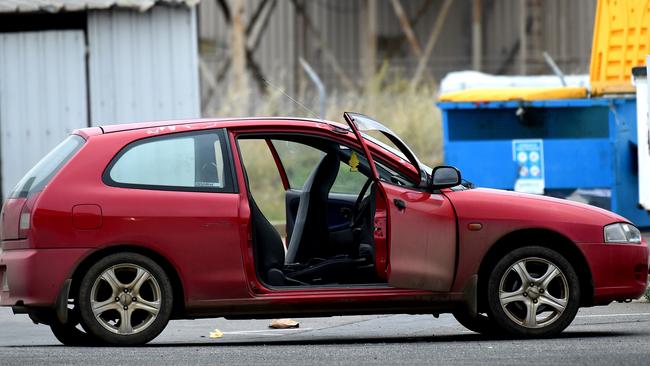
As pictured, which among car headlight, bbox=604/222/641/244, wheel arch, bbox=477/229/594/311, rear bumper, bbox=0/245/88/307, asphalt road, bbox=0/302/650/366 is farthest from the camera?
car headlight, bbox=604/222/641/244

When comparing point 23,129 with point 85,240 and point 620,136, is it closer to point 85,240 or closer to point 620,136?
point 620,136

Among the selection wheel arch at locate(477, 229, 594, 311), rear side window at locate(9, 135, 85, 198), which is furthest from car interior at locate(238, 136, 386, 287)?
rear side window at locate(9, 135, 85, 198)

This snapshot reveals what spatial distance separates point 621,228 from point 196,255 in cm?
262

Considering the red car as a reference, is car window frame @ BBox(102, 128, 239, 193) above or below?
above

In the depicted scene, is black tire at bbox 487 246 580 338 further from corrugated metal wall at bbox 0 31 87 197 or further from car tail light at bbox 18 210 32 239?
corrugated metal wall at bbox 0 31 87 197

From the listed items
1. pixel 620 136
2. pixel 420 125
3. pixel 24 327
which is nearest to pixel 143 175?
pixel 24 327

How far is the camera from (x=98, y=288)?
28.3 feet

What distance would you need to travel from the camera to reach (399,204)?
8844 mm

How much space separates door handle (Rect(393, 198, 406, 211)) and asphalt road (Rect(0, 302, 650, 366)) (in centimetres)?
81

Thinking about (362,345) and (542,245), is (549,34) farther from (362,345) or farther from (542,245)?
(362,345)

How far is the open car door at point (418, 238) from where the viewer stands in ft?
29.0

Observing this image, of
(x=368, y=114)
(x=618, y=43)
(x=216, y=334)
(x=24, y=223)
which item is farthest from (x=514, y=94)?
(x=24, y=223)

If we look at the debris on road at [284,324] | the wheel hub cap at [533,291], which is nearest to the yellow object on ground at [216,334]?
the debris on road at [284,324]

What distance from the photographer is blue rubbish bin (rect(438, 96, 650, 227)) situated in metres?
15.9
